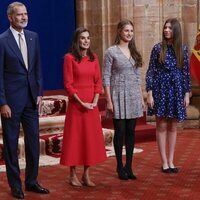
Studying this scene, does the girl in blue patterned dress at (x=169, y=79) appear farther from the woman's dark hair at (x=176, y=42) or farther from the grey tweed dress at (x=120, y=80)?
the grey tweed dress at (x=120, y=80)

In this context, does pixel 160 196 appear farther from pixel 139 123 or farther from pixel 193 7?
pixel 193 7

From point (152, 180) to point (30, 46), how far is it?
1724 mm

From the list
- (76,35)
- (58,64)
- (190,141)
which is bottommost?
(190,141)

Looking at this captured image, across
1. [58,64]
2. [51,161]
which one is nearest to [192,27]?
[58,64]

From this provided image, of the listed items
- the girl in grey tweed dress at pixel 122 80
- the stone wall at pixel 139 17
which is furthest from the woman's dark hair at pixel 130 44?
the stone wall at pixel 139 17

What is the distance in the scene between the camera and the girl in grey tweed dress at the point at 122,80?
17.4 ft

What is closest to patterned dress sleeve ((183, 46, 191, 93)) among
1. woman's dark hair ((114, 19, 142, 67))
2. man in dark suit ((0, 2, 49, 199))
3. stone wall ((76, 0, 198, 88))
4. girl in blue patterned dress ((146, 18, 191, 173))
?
girl in blue patterned dress ((146, 18, 191, 173))

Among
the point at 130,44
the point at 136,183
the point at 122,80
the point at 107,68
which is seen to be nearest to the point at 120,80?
the point at 122,80

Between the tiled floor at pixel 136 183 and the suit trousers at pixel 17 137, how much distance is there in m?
0.22

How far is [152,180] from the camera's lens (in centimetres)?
536

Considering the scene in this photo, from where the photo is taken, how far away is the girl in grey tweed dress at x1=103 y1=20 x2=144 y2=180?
5293 millimetres

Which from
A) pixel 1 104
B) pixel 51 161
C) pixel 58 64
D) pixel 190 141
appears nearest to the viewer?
pixel 1 104

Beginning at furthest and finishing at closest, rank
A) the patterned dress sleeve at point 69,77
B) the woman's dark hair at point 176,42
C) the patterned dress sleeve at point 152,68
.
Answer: the patterned dress sleeve at point 152,68, the woman's dark hair at point 176,42, the patterned dress sleeve at point 69,77

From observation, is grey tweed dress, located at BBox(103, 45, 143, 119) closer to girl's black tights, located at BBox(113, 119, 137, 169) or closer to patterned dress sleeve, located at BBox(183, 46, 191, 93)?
girl's black tights, located at BBox(113, 119, 137, 169)
